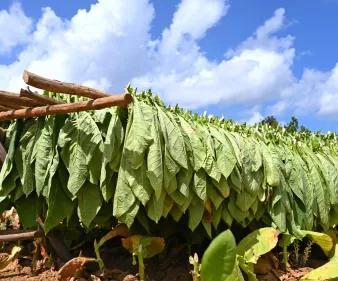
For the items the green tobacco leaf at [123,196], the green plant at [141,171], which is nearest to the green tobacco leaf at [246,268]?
the green plant at [141,171]

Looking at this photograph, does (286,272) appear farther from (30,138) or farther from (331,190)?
(30,138)

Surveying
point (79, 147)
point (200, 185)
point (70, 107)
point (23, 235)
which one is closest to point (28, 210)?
point (23, 235)

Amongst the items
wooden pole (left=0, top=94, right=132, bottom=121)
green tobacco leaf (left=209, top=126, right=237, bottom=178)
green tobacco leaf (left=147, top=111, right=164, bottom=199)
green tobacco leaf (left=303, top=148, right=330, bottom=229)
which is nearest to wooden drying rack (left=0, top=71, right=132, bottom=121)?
wooden pole (left=0, top=94, right=132, bottom=121)

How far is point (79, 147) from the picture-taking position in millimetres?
3004

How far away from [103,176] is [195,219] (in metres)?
0.75

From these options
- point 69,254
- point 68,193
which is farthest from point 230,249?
point 69,254

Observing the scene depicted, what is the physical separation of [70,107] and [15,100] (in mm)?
438

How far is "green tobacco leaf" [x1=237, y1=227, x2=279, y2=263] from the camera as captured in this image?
125 inches

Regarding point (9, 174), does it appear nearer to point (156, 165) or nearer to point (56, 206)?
point (56, 206)

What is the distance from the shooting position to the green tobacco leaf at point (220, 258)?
5.35 ft

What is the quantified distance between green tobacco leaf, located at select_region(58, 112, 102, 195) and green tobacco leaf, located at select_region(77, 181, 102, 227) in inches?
3.5

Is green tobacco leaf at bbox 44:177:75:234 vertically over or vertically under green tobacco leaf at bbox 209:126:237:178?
under

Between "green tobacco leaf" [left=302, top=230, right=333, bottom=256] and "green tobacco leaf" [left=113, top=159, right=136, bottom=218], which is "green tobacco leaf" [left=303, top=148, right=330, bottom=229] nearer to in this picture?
"green tobacco leaf" [left=302, top=230, right=333, bottom=256]

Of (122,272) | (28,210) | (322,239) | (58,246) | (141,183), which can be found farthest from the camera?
(322,239)
